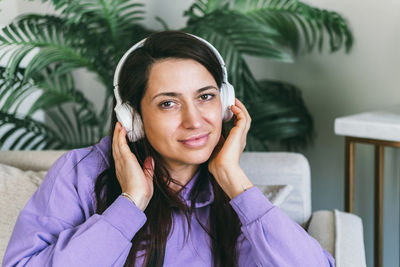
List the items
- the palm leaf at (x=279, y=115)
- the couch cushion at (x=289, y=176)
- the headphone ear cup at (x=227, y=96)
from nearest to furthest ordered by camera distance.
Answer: the headphone ear cup at (x=227, y=96), the couch cushion at (x=289, y=176), the palm leaf at (x=279, y=115)

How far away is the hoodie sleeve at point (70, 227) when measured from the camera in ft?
2.98

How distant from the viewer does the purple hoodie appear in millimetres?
914

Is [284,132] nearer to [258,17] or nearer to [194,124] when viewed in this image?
[258,17]

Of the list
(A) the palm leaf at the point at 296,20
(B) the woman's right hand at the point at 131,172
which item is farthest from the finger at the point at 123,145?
(A) the palm leaf at the point at 296,20

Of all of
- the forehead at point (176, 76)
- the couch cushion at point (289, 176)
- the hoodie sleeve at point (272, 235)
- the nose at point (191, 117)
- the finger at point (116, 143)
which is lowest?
the couch cushion at point (289, 176)

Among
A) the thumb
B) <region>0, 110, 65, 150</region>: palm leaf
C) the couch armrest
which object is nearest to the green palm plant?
<region>0, 110, 65, 150</region>: palm leaf

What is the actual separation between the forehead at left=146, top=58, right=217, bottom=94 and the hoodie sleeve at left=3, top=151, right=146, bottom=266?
26 centimetres

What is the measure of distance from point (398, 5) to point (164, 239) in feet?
4.46

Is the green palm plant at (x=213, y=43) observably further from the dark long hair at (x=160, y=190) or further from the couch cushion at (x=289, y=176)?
the dark long hair at (x=160, y=190)

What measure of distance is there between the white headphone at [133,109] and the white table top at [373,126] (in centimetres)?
55

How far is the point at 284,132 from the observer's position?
201 centimetres

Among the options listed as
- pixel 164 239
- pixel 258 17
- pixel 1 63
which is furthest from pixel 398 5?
pixel 1 63

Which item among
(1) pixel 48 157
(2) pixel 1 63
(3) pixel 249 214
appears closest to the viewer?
(3) pixel 249 214

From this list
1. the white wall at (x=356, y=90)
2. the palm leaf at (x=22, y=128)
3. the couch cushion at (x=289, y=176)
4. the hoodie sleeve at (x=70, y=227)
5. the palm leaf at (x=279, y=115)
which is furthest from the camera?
the palm leaf at (x=279, y=115)
